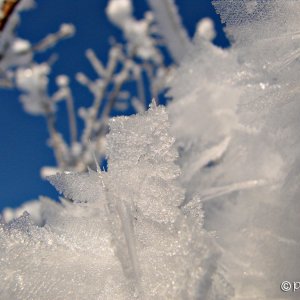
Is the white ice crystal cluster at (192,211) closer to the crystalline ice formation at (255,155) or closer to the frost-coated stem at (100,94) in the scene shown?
the crystalline ice formation at (255,155)

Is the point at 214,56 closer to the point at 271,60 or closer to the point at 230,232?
the point at 271,60

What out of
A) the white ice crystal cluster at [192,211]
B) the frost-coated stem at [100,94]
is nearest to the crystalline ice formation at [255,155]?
the white ice crystal cluster at [192,211]

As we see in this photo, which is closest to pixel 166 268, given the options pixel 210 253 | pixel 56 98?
pixel 210 253

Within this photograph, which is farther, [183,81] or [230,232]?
[183,81]

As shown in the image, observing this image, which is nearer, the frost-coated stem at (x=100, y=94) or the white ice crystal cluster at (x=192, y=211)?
the white ice crystal cluster at (x=192, y=211)

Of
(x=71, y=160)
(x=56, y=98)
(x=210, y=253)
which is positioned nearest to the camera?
(x=210, y=253)

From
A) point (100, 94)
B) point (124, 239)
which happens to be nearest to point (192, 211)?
point (124, 239)
